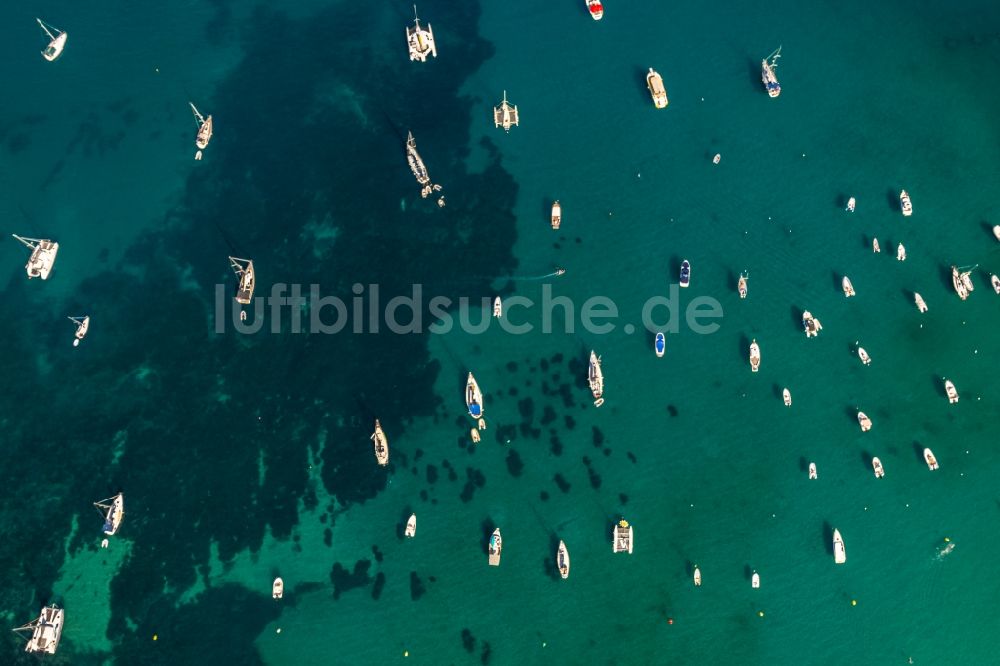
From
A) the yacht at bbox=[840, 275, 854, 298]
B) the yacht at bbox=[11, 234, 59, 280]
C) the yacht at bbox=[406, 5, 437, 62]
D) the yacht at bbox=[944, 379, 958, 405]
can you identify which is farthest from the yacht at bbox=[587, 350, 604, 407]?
the yacht at bbox=[11, 234, 59, 280]

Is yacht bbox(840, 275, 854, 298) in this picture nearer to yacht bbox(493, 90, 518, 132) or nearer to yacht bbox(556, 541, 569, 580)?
yacht bbox(493, 90, 518, 132)

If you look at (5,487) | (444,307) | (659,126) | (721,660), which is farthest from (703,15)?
(5,487)

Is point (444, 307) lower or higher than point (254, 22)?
lower

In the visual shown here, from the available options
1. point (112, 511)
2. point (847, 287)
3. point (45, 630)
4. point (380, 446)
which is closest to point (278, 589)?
point (380, 446)

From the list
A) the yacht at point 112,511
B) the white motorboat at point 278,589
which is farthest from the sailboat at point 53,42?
the white motorboat at point 278,589

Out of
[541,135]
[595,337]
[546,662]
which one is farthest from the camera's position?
[541,135]

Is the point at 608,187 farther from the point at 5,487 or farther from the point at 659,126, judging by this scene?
the point at 5,487
